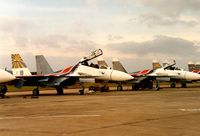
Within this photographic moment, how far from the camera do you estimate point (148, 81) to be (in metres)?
41.5

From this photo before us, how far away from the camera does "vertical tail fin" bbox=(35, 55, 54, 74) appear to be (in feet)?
110

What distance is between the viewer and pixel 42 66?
33812 millimetres

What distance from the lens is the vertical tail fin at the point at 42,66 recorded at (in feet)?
110

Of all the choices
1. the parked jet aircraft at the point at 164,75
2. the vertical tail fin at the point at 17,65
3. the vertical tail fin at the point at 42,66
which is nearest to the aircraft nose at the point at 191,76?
the parked jet aircraft at the point at 164,75

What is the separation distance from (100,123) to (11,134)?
2.87m

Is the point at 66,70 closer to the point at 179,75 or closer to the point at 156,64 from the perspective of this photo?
the point at 179,75

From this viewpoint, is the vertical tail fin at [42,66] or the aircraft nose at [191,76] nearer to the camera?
the vertical tail fin at [42,66]

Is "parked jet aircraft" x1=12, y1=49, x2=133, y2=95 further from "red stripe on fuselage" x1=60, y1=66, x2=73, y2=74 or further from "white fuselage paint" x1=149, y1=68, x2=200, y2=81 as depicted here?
"white fuselage paint" x1=149, y1=68, x2=200, y2=81

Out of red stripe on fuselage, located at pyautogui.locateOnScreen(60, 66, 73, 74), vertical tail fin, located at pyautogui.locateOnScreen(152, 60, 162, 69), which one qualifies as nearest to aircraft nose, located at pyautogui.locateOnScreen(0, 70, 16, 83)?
red stripe on fuselage, located at pyautogui.locateOnScreen(60, 66, 73, 74)

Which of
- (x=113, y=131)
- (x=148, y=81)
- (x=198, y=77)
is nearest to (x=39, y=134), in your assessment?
(x=113, y=131)

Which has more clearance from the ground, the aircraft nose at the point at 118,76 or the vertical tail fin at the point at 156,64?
the vertical tail fin at the point at 156,64

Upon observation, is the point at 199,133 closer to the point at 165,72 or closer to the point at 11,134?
A: the point at 11,134

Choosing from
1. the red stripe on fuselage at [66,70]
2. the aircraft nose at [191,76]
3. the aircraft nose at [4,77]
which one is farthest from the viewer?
the aircraft nose at [191,76]

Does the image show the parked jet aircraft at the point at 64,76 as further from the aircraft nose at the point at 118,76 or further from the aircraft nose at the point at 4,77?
the aircraft nose at the point at 4,77
